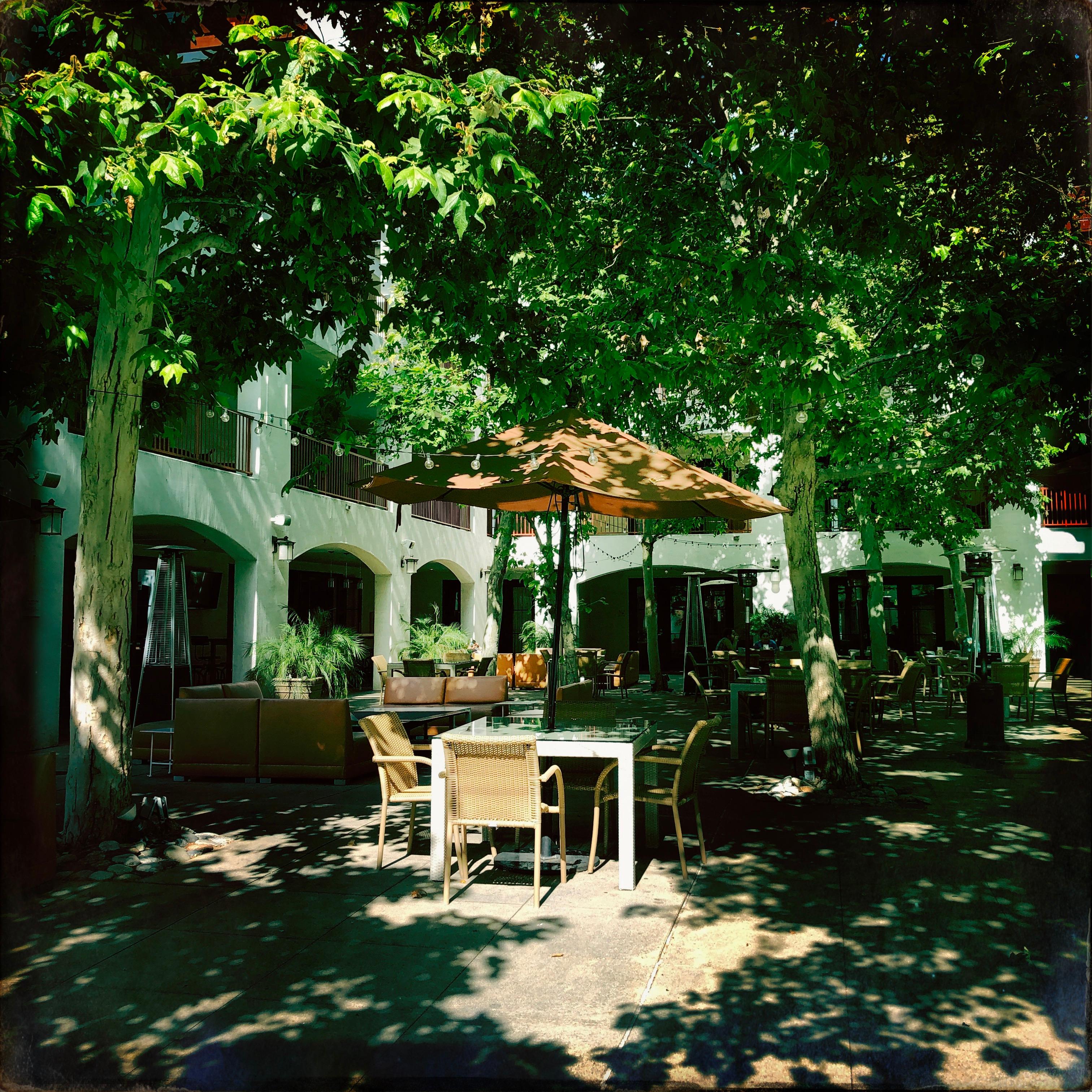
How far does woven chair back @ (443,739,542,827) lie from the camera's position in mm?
4504

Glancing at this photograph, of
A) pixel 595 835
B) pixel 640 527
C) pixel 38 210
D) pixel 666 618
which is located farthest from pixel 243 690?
pixel 666 618

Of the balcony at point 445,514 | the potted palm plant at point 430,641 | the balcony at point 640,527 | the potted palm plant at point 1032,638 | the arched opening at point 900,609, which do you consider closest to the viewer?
the potted palm plant at point 430,641

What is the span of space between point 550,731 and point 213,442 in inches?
350

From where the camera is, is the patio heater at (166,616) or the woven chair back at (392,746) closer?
the woven chair back at (392,746)

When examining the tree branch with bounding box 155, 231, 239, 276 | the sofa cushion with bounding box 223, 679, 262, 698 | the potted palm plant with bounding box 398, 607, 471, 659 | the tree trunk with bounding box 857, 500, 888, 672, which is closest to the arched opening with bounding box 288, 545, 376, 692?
the potted palm plant with bounding box 398, 607, 471, 659

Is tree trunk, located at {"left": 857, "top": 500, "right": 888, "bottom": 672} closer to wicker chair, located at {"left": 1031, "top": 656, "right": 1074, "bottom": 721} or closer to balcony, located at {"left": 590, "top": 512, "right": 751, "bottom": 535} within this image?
balcony, located at {"left": 590, "top": 512, "right": 751, "bottom": 535}

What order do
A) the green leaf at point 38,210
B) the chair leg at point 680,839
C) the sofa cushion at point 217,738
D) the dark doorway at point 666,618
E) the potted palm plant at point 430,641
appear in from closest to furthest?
the green leaf at point 38,210
the chair leg at point 680,839
the sofa cushion at point 217,738
the potted palm plant at point 430,641
the dark doorway at point 666,618

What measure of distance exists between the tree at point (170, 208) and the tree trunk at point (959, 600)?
14416 mm

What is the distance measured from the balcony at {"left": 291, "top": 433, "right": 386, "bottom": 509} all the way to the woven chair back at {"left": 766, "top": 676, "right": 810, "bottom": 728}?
734 cm

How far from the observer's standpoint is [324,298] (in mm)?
6680

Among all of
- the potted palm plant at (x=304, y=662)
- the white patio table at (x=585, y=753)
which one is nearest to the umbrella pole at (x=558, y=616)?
the white patio table at (x=585, y=753)

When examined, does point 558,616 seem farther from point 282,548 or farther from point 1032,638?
point 1032,638

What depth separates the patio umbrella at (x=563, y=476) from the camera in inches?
195

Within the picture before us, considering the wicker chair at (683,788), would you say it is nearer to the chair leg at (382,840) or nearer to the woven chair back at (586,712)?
the woven chair back at (586,712)
